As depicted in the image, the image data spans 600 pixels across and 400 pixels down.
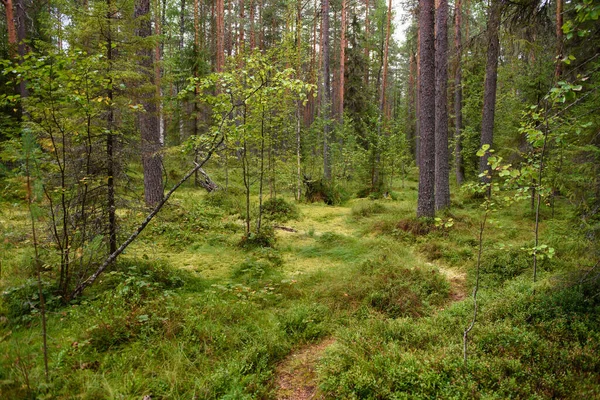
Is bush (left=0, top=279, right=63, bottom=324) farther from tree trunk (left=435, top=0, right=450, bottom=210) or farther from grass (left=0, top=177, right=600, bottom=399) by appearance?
tree trunk (left=435, top=0, right=450, bottom=210)

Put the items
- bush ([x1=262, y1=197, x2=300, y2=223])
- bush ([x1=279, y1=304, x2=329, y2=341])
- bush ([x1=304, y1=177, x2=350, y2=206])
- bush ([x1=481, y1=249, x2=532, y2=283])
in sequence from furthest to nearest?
1. bush ([x1=304, y1=177, x2=350, y2=206])
2. bush ([x1=262, y1=197, x2=300, y2=223])
3. bush ([x1=481, y1=249, x2=532, y2=283])
4. bush ([x1=279, y1=304, x2=329, y2=341])

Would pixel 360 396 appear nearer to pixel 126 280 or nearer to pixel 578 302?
pixel 578 302

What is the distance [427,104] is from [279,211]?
5.83 metres

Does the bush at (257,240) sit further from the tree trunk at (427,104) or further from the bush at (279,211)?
the tree trunk at (427,104)

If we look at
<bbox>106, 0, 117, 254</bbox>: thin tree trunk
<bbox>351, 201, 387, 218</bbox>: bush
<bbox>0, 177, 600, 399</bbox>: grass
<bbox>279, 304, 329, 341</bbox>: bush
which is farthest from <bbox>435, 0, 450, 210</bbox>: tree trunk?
<bbox>106, 0, 117, 254</bbox>: thin tree trunk

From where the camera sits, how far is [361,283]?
17.7 ft

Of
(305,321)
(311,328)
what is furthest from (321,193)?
(311,328)

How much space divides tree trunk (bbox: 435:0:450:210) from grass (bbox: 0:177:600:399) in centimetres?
422

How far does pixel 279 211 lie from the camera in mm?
11336

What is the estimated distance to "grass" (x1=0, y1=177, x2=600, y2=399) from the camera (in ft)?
9.95

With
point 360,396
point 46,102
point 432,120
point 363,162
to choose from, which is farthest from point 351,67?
point 360,396

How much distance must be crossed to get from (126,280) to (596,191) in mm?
6949

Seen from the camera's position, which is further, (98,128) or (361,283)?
(361,283)

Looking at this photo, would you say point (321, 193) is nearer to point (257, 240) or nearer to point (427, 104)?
point (427, 104)
